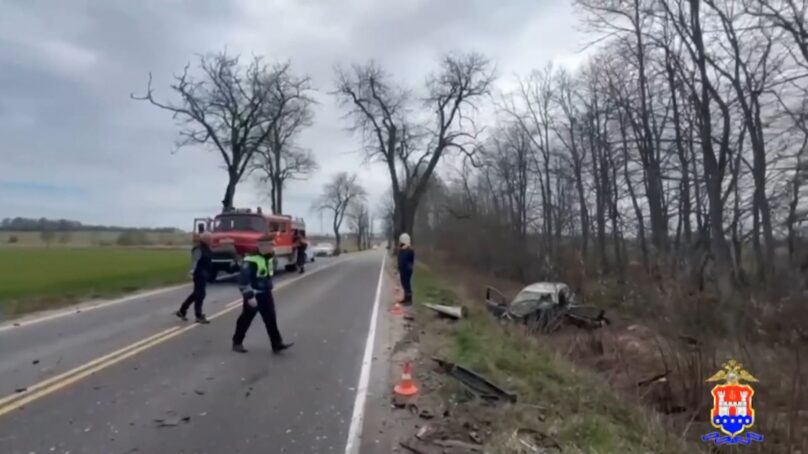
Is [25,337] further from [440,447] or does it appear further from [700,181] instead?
[700,181]

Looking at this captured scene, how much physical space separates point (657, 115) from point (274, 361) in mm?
22096

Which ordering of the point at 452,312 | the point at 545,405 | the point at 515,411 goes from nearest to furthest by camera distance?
the point at 515,411 → the point at 545,405 → the point at 452,312

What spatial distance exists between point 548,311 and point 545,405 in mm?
9548

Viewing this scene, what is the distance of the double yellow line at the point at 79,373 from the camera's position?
249 inches

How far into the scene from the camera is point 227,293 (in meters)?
18.5

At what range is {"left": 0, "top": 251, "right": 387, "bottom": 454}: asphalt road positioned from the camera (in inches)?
209

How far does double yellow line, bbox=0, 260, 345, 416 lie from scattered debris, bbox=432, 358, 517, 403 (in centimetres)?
467

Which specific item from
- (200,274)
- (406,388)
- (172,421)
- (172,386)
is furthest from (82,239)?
(406,388)

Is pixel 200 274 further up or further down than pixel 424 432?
further up

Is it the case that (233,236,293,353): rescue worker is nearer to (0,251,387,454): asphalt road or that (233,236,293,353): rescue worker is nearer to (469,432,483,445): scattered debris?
(0,251,387,454): asphalt road

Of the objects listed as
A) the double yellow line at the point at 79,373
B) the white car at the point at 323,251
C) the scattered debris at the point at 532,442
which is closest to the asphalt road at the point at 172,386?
the double yellow line at the point at 79,373

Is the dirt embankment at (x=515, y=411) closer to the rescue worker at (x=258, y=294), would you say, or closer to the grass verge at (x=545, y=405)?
the grass verge at (x=545, y=405)

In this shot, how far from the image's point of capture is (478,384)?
7.29 meters

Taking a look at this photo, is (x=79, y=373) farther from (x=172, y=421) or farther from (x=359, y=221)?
(x=359, y=221)
